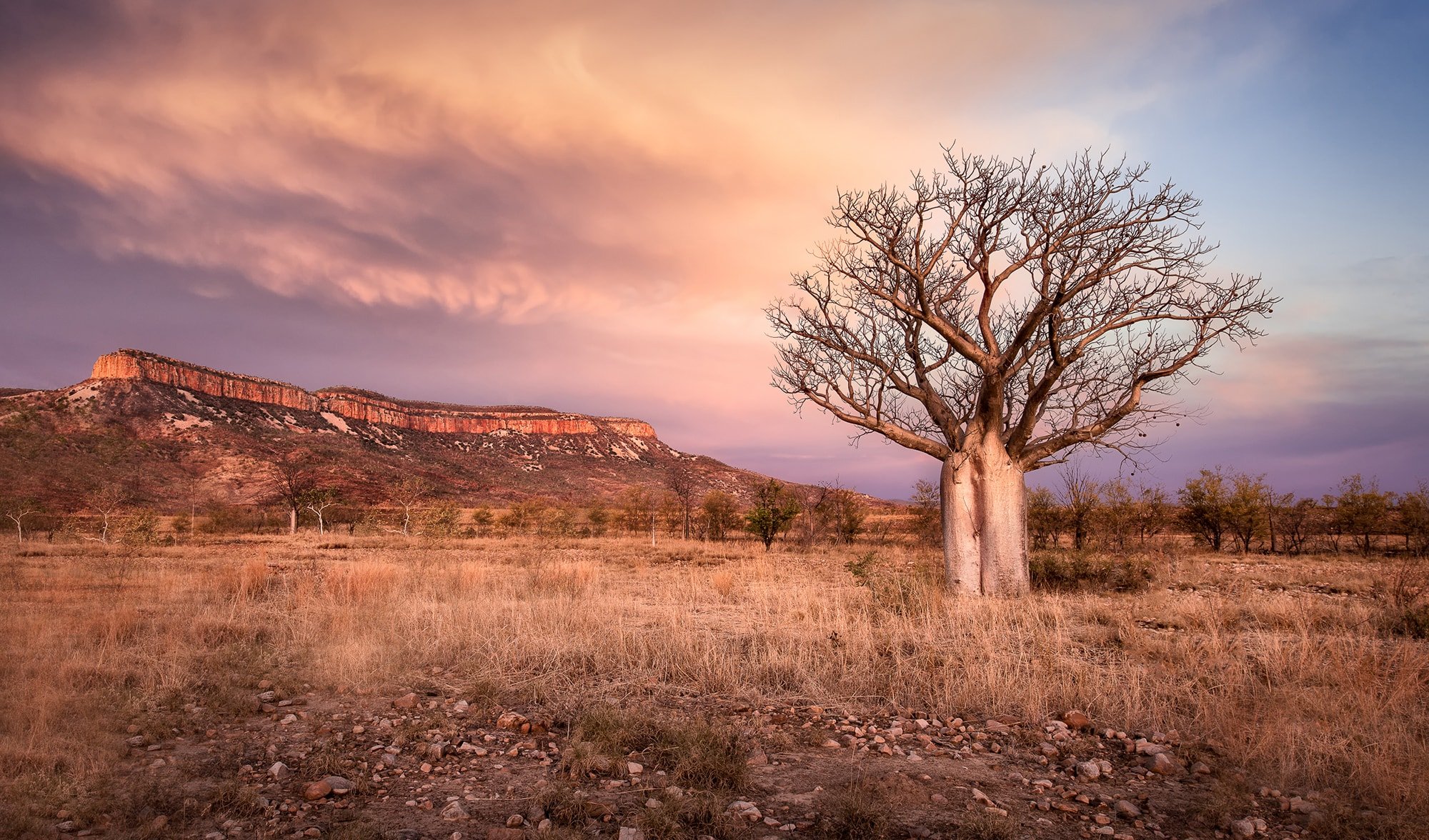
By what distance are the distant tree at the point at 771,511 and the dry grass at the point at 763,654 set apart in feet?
59.4

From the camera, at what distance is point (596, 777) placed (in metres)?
3.97

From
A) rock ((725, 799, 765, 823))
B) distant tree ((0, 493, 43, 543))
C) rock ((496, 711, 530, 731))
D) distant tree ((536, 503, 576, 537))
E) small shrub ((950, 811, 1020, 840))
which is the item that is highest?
distant tree ((0, 493, 43, 543))

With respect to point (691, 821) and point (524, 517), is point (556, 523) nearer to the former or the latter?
point (524, 517)

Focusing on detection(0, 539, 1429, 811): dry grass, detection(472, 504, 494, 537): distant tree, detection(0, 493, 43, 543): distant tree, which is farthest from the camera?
detection(472, 504, 494, 537): distant tree

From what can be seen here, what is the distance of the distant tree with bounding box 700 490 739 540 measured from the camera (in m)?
36.4

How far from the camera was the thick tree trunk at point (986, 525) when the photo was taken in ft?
33.6

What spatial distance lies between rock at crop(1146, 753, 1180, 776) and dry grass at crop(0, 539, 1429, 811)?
376 mm

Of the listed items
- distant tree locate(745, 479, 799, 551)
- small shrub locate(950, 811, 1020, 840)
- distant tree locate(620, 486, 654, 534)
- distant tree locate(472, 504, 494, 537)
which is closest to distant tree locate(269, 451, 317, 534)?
distant tree locate(472, 504, 494, 537)

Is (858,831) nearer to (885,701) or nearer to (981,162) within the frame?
(885,701)

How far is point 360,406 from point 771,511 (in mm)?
79149

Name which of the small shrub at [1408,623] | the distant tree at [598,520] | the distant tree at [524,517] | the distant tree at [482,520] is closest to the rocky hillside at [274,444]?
the distant tree at [482,520]

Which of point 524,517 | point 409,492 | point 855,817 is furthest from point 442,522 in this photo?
point 855,817

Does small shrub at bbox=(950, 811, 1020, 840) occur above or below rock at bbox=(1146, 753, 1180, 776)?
above

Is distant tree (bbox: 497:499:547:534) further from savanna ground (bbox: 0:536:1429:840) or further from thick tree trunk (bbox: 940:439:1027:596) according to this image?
thick tree trunk (bbox: 940:439:1027:596)
